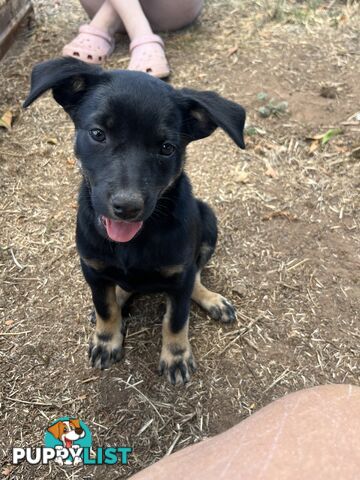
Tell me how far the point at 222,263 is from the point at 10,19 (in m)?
4.02

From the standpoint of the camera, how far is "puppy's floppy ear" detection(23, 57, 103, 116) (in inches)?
83.8

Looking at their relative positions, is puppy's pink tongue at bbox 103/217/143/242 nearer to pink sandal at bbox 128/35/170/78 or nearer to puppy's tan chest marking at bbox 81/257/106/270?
puppy's tan chest marking at bbox 81/257/106/270

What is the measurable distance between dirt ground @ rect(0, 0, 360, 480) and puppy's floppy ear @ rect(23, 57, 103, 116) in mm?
1473

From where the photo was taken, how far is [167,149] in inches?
92.0

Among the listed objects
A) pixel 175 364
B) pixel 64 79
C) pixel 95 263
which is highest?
pixel 64 79

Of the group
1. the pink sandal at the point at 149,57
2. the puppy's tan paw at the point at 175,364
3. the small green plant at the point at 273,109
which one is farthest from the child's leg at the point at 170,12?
the puppy's tan paw at the point at 175,364

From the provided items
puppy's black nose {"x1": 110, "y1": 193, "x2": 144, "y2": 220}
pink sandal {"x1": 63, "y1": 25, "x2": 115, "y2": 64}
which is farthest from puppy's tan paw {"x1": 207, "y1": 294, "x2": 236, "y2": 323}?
pink sandal {"x1": 63, "y1": 25, "x2": 115, "y2": 64}

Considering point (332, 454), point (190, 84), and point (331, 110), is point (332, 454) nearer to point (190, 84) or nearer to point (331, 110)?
point (331, 110)

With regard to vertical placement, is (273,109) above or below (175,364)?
below

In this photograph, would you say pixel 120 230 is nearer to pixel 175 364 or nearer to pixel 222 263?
pixel 175 364

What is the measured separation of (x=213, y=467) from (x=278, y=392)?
1775 millimetres
